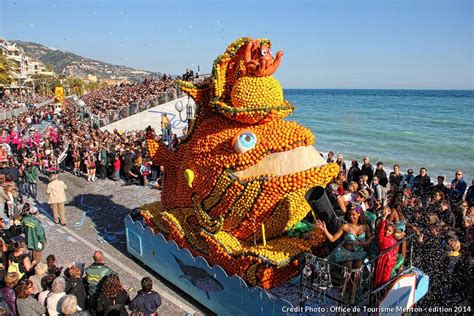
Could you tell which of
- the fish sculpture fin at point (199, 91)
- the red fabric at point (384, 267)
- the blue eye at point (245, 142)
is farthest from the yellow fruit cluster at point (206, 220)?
the red fabric at point (384, 267)

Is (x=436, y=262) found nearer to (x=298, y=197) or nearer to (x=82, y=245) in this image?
(x=298, y=197)

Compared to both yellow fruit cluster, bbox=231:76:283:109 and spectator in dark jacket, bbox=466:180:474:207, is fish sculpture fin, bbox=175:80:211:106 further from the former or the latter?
spectator in dark jacket, bbox=466:180:474:207

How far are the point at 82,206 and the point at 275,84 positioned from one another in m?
8.34

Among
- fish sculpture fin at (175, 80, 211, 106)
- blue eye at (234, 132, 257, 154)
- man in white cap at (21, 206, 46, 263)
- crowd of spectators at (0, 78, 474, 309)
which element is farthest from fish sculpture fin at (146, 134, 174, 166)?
man in white cap at (21, 206, 46, 263)

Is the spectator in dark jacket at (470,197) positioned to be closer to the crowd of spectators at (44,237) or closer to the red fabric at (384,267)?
the red fabric at (384,267)

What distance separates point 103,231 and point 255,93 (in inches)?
243

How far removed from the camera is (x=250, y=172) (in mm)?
Answer: 6570

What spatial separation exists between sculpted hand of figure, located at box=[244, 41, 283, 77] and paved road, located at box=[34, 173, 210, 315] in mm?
4046

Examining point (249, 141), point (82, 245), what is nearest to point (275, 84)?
point (249, 141)

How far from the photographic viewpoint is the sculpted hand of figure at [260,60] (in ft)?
21.7

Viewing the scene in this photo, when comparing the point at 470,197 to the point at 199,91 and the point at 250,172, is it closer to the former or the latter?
the point at 250,172

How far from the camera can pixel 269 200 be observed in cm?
641

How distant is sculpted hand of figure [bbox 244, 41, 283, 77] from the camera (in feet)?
21.7

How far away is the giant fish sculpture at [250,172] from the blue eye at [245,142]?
0.02 m
